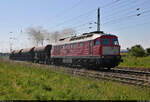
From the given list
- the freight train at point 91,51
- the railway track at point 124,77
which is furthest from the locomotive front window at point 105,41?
the railway track at point 124,77

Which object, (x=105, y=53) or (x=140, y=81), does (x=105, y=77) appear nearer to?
(x=140, y=81)

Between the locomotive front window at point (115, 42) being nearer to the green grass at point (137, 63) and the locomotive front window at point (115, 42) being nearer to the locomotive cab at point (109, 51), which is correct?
the locomotive cab at point (109, 51)

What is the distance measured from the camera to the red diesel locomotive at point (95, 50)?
758 inches

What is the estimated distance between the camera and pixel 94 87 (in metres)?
11.6

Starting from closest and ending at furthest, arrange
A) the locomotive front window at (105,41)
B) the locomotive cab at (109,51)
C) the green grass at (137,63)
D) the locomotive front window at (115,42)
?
the locomotive cab at (109,51)
the locomotive front window at (105,41)
the locomotive front window at (115,42)
the green grass at (137,63)

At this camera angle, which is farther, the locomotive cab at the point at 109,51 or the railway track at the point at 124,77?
the locomotive cab at the point at 109,51

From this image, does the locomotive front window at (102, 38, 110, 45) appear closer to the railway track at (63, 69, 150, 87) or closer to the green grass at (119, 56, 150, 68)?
the railway track at (63, 69, 150, 87)

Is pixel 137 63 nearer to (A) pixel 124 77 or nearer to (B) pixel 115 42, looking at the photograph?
(B) pixel 115 42

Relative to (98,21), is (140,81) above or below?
below

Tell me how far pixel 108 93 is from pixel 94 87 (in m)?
1.76

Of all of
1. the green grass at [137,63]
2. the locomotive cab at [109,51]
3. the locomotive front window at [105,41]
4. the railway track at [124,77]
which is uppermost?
the locomotive front window at [105,41]

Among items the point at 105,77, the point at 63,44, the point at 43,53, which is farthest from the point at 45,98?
the point at 43,53

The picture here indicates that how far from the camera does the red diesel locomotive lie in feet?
63.2

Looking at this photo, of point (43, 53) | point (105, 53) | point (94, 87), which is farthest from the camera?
point (43, 53)
